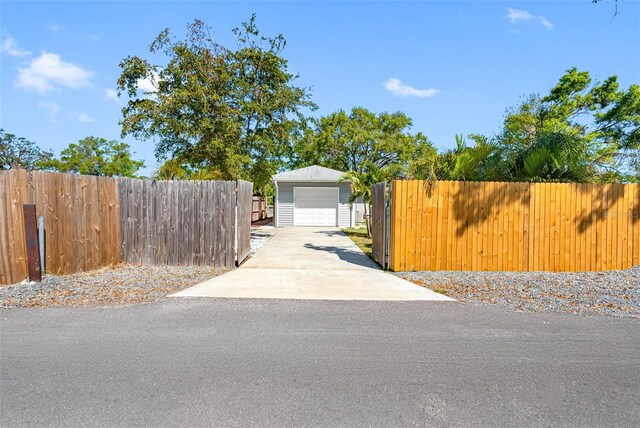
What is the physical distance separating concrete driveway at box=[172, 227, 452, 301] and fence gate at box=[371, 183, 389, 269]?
0.29 metres

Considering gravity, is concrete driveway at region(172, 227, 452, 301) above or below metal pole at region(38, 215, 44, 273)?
below

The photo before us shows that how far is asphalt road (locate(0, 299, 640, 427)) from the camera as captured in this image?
2.88 meters

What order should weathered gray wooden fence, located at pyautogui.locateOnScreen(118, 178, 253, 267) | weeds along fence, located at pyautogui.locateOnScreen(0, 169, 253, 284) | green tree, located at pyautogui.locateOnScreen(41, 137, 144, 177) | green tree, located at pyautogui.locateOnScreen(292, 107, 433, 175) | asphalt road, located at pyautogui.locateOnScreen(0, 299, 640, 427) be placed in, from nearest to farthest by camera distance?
asphalt road, located at pyautogui.locateOnScreen(0, 299, 640, 427) < weeds along fence, located at pyautogui.locateOnScreen(0, 169, 253, 284) < weathered gray wooden fence, located at pyautogui.locateOnScreen(118, 178, 253, 267) < green tree, located at pyautogui.locateOnScreen(292, 107, 433, 175) < green tree, located at pyautogui.locateOnScreen(41, 137, 144, 177)

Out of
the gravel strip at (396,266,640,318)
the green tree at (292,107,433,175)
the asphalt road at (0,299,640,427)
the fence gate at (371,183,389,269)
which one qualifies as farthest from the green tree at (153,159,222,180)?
the green tree at (292,107,433,175)


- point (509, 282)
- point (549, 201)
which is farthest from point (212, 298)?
point (549, 201)

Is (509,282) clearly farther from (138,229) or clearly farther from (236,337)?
(138,229)

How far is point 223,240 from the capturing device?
9.15 m

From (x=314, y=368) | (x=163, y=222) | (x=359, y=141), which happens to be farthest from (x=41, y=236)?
(x=359, y=141)

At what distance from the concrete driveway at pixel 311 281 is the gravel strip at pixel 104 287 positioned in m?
0.52

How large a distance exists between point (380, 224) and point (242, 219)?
3540 mm

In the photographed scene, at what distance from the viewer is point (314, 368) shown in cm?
363

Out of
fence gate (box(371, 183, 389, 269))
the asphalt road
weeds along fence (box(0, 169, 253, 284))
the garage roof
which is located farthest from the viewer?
the garage roof

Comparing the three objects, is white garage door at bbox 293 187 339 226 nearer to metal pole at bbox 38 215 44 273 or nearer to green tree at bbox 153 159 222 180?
green tree at bbox 153 159 222 180

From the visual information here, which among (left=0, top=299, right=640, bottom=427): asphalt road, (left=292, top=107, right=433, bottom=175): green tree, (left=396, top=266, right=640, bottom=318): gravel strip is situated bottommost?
(left=396, top=266, right=640, bottom=318): gravel strip
